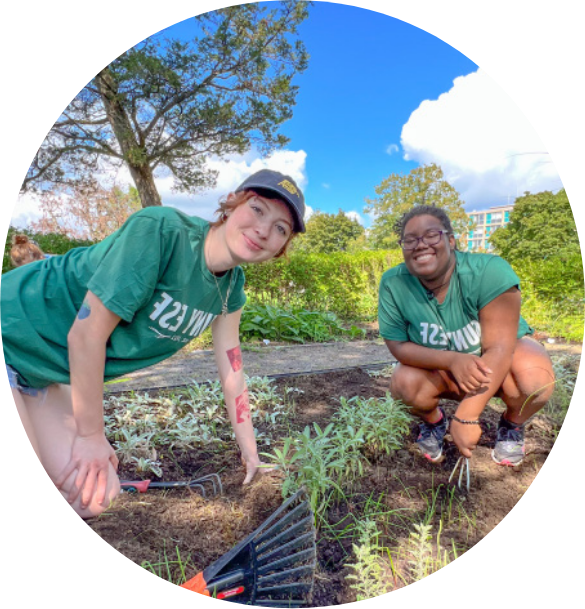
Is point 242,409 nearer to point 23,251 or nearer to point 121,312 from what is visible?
point 121,312

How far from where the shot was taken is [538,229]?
1.01 metres

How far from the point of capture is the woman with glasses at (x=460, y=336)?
102 centimetres

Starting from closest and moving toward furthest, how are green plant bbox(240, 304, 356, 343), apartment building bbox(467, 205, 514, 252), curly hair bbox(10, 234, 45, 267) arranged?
apartment building bbox(467, 205, 514, 252), curly hair bbox(10, 234, 45, 267), green plant bbox(240, 304, 356, 343)

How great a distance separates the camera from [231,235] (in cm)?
99

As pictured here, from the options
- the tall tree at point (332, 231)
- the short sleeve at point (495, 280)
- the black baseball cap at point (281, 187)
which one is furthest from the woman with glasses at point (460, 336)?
the black baseball cap at point (281, 187)

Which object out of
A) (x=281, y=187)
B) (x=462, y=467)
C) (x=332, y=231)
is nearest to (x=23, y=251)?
(x=281, y=187)

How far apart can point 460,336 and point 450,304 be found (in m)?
0.11

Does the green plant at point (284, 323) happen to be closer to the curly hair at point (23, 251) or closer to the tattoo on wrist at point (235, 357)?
the tattoo on wrist at point (235, 357)

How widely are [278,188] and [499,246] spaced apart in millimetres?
647

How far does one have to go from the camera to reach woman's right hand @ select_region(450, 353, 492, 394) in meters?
1.07

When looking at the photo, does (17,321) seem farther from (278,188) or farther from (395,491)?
(395,491)

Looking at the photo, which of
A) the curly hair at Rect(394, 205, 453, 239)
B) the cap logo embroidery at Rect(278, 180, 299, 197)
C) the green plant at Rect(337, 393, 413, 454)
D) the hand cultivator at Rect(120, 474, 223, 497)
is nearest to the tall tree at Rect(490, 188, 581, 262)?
the curly hair at Rect(394, 205, 453, 239)

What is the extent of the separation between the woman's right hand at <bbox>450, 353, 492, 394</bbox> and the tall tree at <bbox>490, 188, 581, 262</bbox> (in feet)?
1.04

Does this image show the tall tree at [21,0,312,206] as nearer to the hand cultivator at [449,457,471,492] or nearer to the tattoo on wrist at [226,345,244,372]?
the tattoo on wrist at [226,345,244,372]
